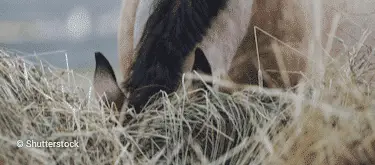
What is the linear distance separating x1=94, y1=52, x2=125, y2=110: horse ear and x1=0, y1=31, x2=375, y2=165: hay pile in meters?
0.02

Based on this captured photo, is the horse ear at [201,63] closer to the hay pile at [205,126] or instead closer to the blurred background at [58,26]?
the hay pile at [205,126]

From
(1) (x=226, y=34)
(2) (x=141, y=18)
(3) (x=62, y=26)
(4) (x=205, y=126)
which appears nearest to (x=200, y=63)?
(4) (x=205, y=126)

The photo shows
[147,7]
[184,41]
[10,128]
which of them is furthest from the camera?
[147,7]

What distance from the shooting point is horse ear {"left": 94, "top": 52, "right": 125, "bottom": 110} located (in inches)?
41.7

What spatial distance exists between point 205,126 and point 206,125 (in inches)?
0.9

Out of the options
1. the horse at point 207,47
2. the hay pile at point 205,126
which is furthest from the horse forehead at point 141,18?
the hay pile at point 205,126

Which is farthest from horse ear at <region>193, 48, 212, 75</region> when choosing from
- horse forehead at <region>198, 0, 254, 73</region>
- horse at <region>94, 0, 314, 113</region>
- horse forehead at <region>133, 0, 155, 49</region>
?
horse forehead at <region>133, 0, 155, 49</region>

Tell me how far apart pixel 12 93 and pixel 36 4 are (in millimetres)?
396

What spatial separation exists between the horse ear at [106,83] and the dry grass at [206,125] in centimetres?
3

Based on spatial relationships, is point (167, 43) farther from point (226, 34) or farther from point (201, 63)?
point (226, 34)

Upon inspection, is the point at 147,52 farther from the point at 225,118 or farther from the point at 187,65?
the point at 225,118

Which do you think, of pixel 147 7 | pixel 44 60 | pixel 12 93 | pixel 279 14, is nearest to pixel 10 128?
pixel 12 93

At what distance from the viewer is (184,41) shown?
1118mm

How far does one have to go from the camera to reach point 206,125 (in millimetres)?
1021
